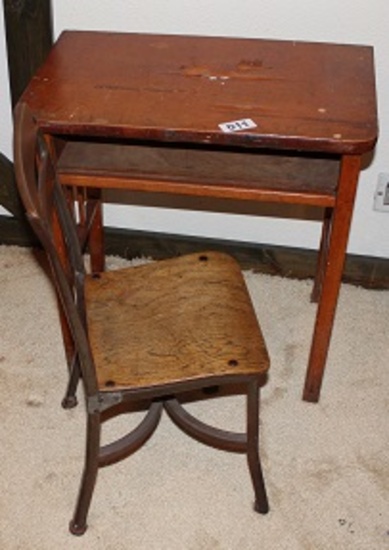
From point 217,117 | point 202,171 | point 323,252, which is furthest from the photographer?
point 323,252

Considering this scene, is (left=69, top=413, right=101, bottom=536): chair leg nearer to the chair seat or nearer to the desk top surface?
the chair seat

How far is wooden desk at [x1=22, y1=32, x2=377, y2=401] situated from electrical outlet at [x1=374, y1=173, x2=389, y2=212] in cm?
43

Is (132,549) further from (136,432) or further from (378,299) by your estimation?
(378,299)

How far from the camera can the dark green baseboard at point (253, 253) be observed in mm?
2510

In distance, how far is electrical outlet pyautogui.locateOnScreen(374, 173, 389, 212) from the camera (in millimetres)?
2312

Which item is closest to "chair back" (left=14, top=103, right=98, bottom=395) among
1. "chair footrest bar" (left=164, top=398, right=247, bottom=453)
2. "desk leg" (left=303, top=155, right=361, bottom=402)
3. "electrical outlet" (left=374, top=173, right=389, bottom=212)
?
"chair footrest bar" (left=164, top=398, right=247, bottom=453)

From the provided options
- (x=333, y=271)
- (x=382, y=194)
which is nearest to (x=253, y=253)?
(x=382, y=194)

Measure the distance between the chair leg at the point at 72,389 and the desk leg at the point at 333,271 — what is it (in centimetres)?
58

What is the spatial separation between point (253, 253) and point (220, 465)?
0.76m

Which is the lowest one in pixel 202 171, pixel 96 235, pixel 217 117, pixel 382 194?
pixel 96 235

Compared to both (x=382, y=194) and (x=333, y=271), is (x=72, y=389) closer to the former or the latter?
(x=333, y=271)

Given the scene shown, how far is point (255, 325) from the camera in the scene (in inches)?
70.7

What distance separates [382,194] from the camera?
2348 mm

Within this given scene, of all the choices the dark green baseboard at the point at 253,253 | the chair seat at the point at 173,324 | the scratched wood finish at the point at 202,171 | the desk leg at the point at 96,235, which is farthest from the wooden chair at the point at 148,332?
the dark green baseboard at the point at 253,253
